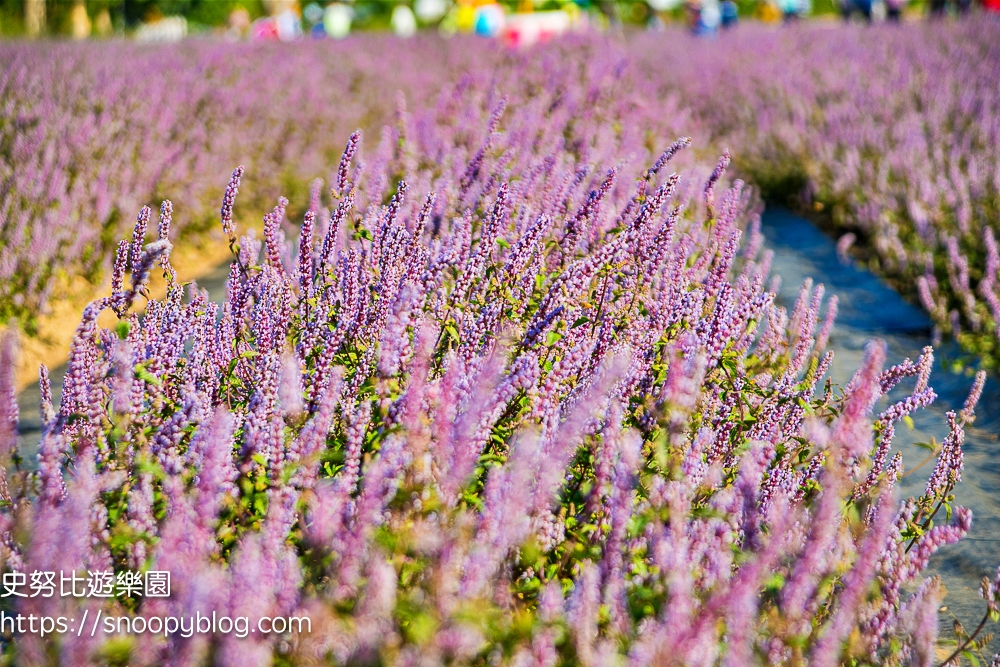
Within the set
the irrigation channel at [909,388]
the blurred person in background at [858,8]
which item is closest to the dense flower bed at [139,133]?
the irrigation channel at [909,388]

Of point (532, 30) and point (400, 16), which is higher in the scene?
point (400, 16)

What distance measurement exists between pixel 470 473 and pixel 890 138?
6.30 meters

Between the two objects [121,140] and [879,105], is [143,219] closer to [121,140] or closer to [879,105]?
[121,140]

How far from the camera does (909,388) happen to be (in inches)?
153

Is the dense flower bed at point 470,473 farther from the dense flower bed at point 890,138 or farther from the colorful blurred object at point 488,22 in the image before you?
the colorful blurred object at point 488,22

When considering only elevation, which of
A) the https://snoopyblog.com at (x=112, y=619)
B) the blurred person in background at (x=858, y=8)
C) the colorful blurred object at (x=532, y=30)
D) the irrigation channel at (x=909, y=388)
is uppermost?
the blurred person in background at (x=858, y=8)

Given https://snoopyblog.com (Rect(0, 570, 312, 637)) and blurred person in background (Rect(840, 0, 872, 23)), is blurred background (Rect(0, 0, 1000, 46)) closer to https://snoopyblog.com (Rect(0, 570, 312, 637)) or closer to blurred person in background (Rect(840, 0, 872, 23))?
blurred person in background (Rect(840, 0, 872, 23))

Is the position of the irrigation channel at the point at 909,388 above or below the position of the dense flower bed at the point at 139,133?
below

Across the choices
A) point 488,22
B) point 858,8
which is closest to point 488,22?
point 488,22

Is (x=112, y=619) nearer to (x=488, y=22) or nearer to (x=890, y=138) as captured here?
(x=890, y=138)

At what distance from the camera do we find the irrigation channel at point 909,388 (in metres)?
2.72

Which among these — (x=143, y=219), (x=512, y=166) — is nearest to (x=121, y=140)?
(x=512, y=166)

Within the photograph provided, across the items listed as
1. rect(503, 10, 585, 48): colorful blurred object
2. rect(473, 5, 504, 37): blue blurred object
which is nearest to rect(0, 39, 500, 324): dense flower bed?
rect(503, 10, 585, 48): colorful blurred object

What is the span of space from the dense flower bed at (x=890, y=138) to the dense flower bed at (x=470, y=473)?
2548 millimetres
